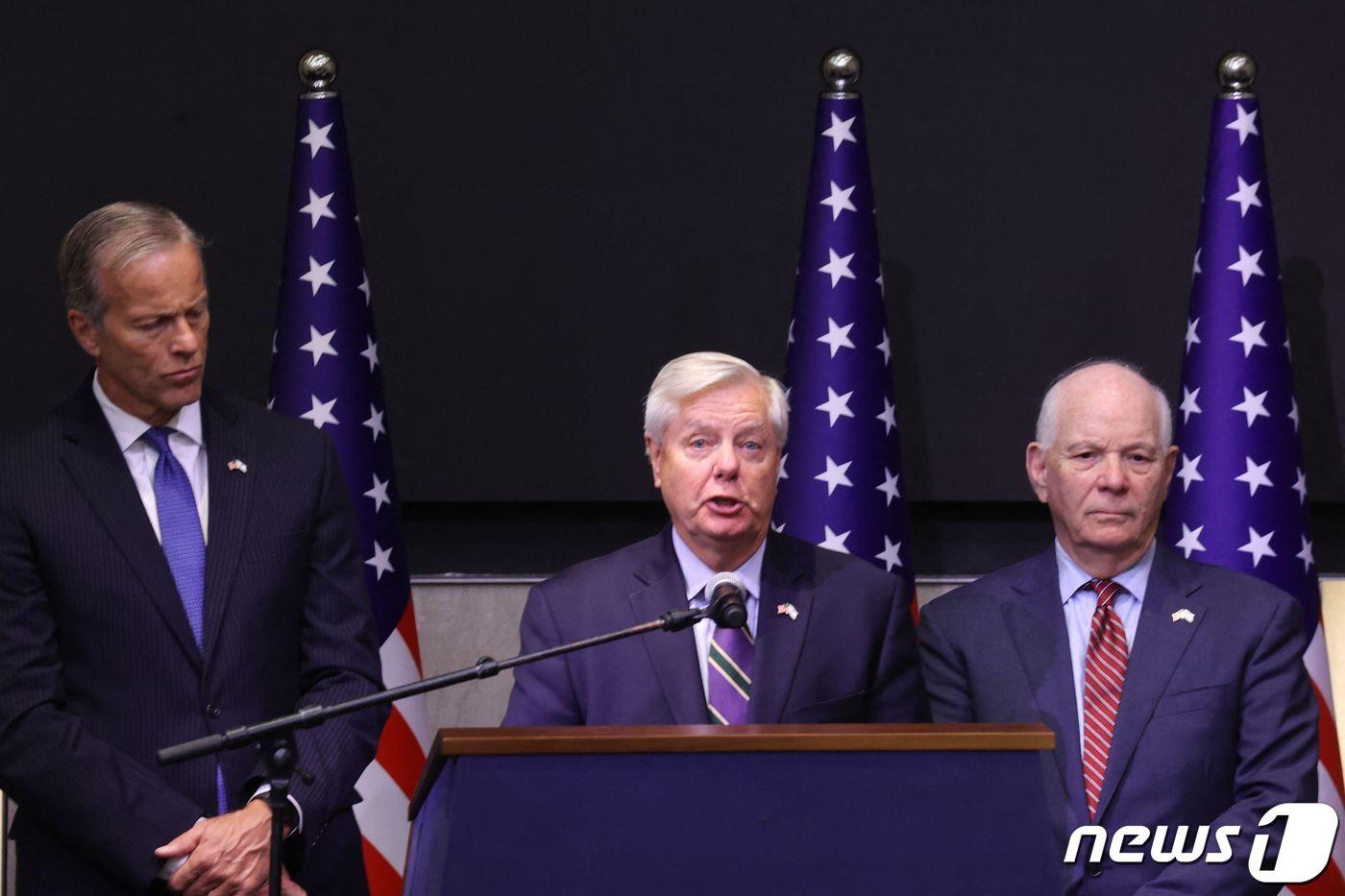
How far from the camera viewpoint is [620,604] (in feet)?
9.57

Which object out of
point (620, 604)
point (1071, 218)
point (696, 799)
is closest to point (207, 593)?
point (620, 604)

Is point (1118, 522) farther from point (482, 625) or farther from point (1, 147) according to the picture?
point (1, 147)

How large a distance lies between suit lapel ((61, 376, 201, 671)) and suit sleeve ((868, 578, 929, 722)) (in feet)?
3.49

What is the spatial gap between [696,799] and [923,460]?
8.15ft

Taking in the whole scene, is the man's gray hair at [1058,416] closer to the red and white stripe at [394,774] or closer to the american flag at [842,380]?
the american flag at [842,380]

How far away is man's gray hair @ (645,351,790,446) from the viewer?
290cm

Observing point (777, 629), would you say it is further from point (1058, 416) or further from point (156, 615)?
point (156, 615)

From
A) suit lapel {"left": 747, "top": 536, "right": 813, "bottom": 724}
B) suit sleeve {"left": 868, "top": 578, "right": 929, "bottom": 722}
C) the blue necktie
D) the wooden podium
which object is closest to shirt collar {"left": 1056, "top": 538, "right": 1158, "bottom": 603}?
suit sleeve {"left": 868, "top": 578, "right": 929, "bottom": 722}

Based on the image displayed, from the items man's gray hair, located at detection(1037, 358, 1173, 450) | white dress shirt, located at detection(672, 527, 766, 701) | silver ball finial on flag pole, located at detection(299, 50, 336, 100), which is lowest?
white dress shirt, located at detection(672, 527, 766, 701)

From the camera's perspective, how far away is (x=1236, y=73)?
3.95 metres

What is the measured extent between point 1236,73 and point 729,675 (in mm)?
1964

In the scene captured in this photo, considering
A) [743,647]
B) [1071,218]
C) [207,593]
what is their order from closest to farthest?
[207,593]
[743,647]
[1071,218]

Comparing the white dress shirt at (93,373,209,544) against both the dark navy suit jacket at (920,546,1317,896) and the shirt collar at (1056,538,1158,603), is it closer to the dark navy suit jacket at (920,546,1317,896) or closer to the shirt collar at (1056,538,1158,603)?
the dark navy suit jacket at (920,546,1317,896)

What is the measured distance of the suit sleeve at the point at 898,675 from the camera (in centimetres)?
293
